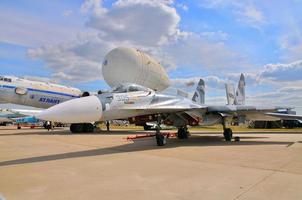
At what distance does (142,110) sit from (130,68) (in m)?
21.3

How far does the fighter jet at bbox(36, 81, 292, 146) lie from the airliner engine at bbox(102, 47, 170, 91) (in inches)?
661

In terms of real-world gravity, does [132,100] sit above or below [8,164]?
above

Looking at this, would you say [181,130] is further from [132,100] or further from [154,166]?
[154,166]

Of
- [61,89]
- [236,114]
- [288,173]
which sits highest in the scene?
[61,89]

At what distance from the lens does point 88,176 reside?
584cm

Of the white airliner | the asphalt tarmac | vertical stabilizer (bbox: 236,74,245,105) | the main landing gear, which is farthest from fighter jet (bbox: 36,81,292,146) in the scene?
the white airliner

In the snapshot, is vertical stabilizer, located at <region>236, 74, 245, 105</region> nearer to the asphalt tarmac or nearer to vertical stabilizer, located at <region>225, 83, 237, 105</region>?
vertical stabilizer, located at <region>225, 83, 237, 105</region>

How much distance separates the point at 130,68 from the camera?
3148 centimetres

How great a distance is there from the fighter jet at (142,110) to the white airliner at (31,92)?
45.4ft

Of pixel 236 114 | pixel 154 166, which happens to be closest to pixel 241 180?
pixel 154 166

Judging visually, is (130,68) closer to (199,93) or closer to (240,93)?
(199,93)

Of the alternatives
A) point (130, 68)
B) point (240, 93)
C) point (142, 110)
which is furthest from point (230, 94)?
point (142, 110)

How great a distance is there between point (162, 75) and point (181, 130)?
19.7 metres

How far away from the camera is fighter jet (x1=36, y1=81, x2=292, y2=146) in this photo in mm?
8492
